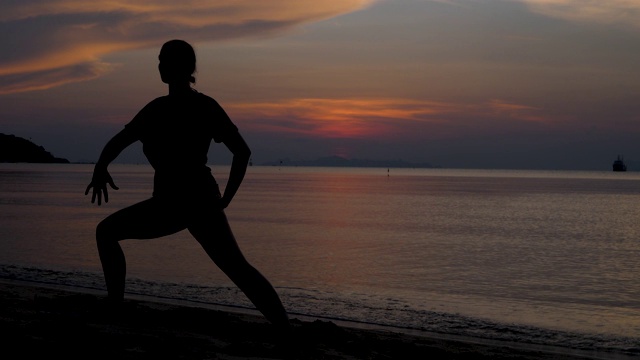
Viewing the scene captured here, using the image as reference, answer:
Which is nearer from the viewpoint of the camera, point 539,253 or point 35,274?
point 35,274

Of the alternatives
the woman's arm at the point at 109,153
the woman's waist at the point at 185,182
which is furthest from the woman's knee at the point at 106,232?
the woman's waist at the point at 185,182

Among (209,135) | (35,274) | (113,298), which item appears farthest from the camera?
(35,274)

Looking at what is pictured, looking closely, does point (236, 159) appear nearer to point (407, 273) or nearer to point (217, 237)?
point (217, 237)

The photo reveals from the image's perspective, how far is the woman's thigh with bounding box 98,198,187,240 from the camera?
5.00m

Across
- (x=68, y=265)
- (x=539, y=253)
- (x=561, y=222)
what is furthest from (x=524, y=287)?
(x=561, y=222)

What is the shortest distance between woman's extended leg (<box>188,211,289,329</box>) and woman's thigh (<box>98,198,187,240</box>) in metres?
0.13

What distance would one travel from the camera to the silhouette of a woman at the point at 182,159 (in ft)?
16.3

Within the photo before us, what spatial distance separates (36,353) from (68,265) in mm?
10599

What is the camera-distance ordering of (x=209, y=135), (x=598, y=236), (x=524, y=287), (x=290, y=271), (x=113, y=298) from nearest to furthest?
(x=209, y=135), (x=113, y=298), (x=524, y=287), (x=290, y=271), (x=598, y=236)

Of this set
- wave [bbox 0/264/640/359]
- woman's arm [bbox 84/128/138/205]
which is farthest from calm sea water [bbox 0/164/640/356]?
woman's arm [bbox 84/128/138/205]

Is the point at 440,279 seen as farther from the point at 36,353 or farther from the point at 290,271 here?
the point at 36,353

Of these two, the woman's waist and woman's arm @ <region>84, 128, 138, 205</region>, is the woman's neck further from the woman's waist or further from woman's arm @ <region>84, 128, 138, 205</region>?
the woman's waist

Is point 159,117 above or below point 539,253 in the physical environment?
above

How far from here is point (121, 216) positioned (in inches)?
201
